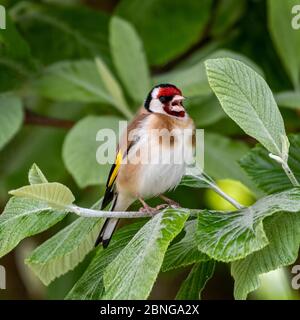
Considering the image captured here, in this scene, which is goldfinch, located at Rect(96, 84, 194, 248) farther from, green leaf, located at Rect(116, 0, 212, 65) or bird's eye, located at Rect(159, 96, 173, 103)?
green leaf, located at Rect(116, 0, 212, 65)

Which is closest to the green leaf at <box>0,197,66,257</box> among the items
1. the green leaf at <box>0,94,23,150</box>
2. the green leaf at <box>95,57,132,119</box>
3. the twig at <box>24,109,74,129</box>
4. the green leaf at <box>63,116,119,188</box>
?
the green leaf at <box>63,116,119,188</box>

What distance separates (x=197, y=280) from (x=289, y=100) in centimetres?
95

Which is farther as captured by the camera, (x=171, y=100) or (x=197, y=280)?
(x=171, y=100)

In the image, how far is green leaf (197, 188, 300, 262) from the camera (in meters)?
1.06

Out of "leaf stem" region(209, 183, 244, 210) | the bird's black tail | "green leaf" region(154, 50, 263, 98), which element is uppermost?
"green leaf" region(154, 50, 263, 98)

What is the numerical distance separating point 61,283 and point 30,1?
923 millimetres

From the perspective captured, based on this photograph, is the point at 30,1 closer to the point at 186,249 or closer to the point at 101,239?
the point at 101,239

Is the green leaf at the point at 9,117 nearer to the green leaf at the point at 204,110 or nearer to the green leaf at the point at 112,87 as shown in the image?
the green leaf at the point at 112,87

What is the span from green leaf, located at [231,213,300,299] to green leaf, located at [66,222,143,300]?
191mm

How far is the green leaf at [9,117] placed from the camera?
197cm

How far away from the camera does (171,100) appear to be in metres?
1.65

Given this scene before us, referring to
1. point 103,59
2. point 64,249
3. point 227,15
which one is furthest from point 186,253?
point 227,15

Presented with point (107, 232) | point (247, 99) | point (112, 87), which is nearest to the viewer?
point (247, 99)

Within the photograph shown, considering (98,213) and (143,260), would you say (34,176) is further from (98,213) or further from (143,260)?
(143,260)
